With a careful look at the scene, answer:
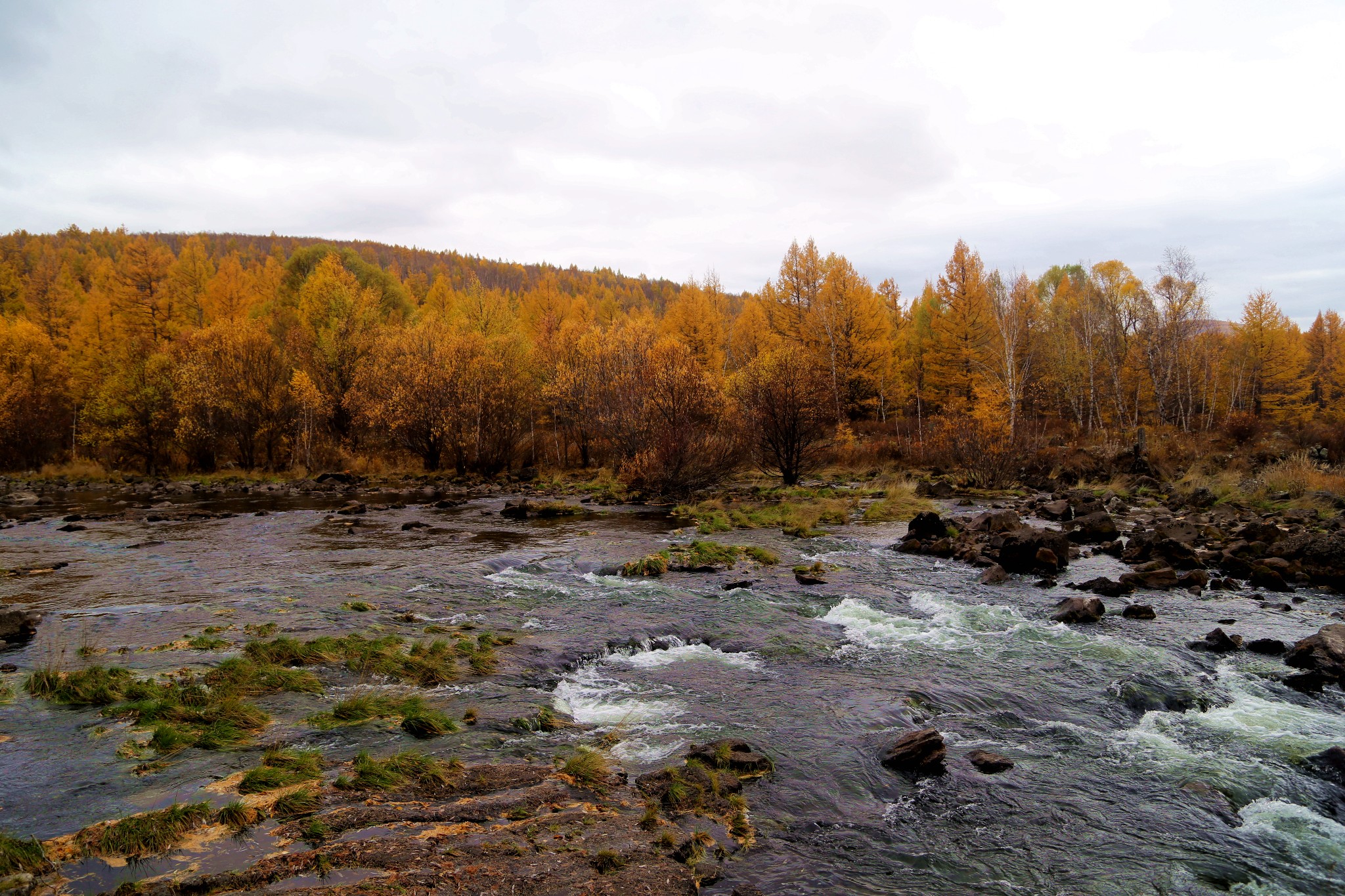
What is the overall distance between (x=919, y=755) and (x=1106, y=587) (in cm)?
936

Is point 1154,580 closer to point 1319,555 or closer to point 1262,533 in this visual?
point 1319,555

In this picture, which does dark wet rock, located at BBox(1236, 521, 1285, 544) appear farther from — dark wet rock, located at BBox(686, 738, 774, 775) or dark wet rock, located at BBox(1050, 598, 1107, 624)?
dark wet rock, located at BBox(686, 738, 774, 775)

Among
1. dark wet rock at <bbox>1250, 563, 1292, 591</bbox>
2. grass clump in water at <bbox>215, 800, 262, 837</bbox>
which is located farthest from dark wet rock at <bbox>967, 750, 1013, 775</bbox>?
dark wet rock at <bbox>1250, 563, 1292, 591</bbox>

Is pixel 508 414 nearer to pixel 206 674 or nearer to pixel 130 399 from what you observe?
pixel 130 399

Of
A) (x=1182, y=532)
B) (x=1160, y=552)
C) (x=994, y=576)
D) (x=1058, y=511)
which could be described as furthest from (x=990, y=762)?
(x=1058, y=511)

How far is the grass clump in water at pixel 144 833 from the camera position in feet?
17.5

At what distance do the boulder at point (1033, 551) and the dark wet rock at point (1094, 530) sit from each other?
2837mm

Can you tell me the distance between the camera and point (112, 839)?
5.41m

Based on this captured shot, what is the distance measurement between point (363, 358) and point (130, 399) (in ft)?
45.4

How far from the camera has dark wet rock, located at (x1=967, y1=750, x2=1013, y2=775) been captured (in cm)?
746

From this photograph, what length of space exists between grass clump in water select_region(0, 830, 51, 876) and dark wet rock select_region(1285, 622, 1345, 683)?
1438cm

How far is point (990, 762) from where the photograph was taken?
7.52 m

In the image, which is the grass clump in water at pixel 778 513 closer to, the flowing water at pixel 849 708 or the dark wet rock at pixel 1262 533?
the flowing water at pixel 849 708

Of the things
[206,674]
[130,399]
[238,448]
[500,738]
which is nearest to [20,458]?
[130,399]
